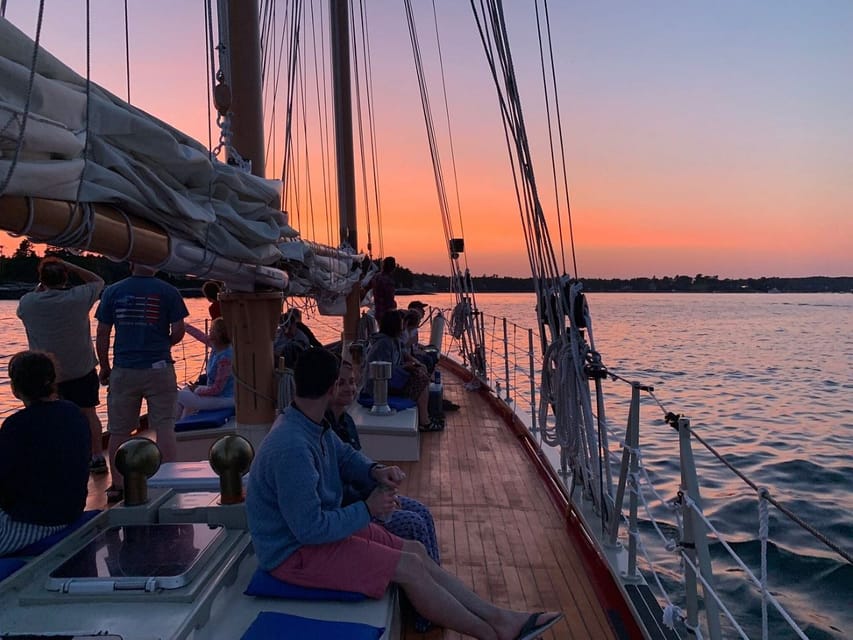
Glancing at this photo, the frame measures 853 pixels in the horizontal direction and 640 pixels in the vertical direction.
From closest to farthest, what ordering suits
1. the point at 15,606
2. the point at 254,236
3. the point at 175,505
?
1. the point at 15,606
2. the point at 175,505
3. the point at 254,236

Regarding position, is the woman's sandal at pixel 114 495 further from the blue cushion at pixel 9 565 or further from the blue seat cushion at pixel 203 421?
the blue cushion at pixel 9 565

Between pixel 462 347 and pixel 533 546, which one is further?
pixel 462 347

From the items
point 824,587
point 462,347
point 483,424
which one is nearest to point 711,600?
point 824,587

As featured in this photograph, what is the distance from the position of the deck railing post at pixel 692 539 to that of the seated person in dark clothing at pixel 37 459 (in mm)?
1958

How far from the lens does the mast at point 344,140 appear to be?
8125mm

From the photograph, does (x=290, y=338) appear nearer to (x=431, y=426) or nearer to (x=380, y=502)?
(x=431, y=426)

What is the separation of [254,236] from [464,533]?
1795mm

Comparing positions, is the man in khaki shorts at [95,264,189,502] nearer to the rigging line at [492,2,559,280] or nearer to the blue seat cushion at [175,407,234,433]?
the blue seat cushion at [175,407,234,433]

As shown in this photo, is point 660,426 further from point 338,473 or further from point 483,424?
point 338,473

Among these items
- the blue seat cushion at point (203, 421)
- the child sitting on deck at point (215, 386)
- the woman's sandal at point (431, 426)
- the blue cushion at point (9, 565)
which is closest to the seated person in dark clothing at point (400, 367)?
the woman's sandal at point (431, 426)

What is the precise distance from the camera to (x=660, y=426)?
34.1ft

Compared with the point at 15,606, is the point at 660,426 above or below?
below

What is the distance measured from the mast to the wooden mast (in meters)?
4.20

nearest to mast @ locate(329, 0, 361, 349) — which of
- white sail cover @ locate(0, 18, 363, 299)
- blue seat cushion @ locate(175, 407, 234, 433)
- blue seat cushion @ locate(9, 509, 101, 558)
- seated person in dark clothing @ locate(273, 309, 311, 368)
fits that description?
seated person in dark clothing @ locate(273, 309, 311, 368)
